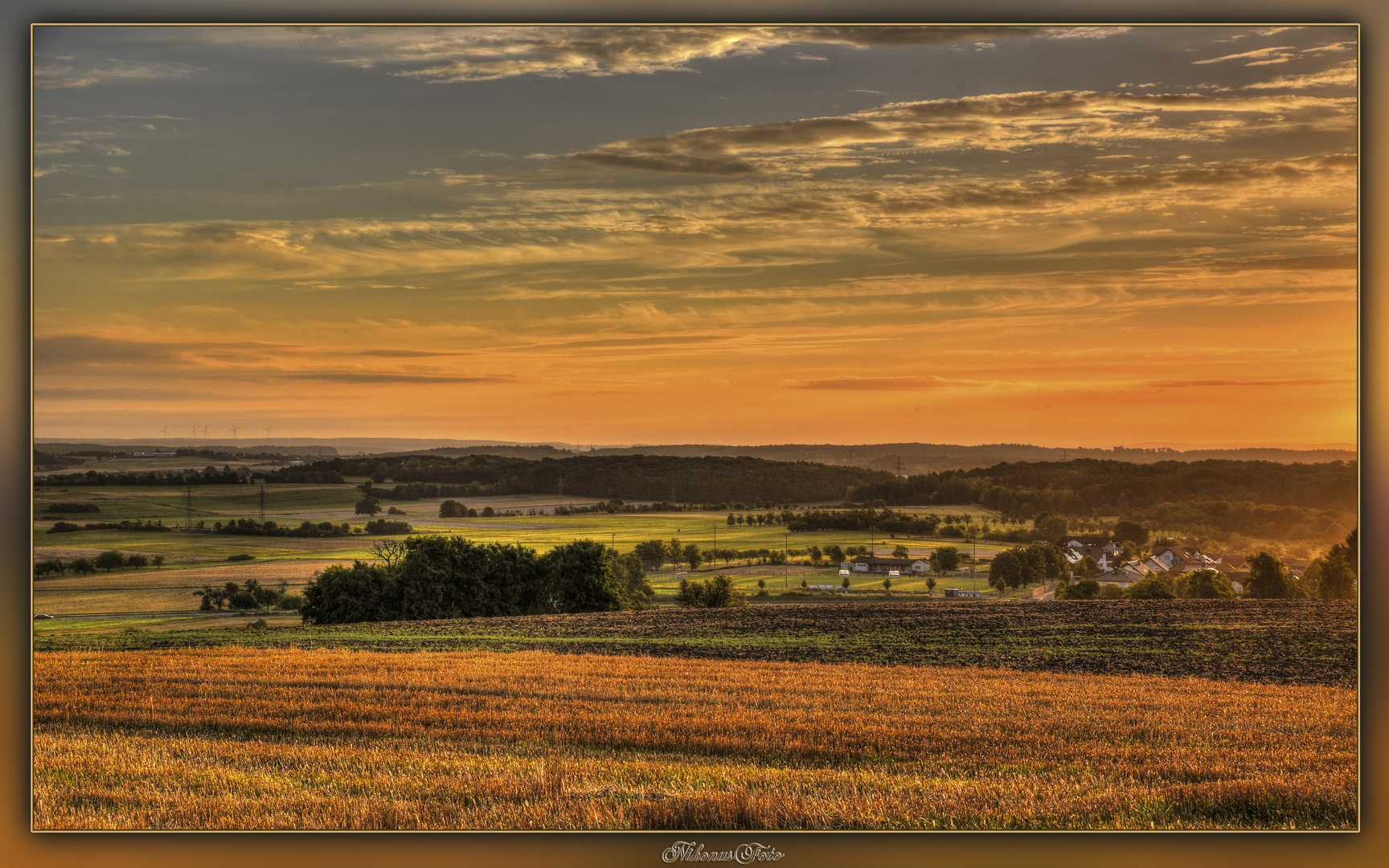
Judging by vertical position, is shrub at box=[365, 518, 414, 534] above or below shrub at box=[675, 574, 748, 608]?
above

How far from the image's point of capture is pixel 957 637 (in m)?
8.98

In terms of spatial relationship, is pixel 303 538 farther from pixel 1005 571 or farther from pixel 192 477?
pixel 1005 571

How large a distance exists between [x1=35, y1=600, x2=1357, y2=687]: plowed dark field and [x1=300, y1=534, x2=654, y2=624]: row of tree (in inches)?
7.8

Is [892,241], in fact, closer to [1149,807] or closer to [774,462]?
[774,462]

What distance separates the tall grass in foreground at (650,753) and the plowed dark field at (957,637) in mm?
343

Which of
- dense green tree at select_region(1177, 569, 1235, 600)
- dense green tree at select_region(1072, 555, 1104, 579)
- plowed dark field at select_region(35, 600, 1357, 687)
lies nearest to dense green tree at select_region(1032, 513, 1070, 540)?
dense green tree at select_region(1072, 555, 1104, 579)

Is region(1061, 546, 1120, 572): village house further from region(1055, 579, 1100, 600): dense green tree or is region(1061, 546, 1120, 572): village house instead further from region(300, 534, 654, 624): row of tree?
region(300, 534, 654, 624): row of tree

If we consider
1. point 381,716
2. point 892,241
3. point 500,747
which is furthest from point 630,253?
point 381,716

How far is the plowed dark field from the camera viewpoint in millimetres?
6316

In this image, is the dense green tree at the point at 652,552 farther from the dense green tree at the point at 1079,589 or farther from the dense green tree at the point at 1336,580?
the dense green tree at the point at 1336,580

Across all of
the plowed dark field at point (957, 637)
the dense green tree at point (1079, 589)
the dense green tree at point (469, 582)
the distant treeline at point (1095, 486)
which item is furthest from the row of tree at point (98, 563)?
the dense green tree at point (1079, 589)

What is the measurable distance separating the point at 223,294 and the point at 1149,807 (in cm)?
730

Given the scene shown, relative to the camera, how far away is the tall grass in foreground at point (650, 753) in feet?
16.0

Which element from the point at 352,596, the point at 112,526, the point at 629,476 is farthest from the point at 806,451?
the point at 352,596
